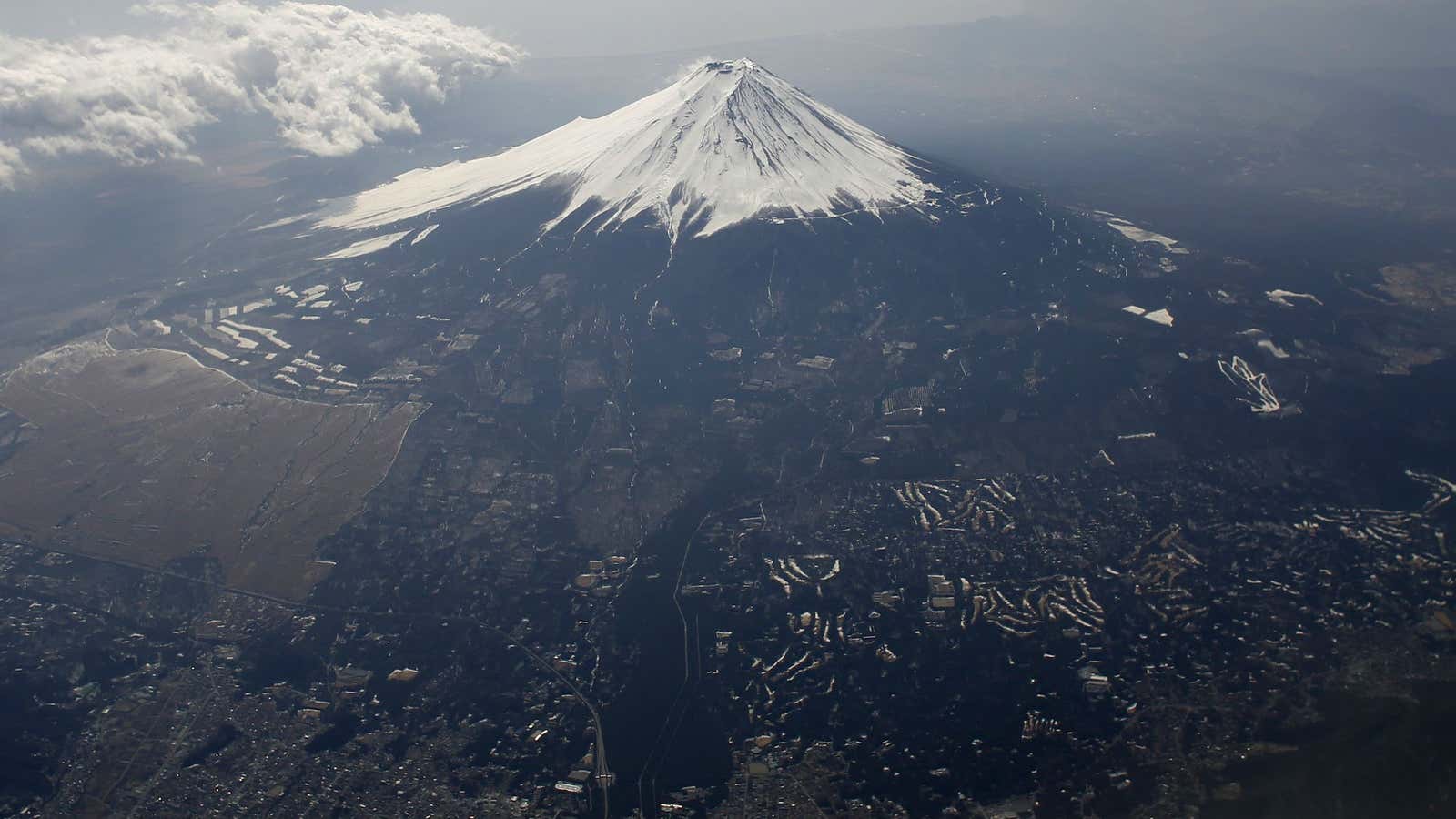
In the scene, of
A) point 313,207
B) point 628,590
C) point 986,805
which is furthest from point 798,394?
point 313,207

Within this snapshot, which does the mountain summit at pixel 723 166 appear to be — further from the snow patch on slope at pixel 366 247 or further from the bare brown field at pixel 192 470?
the bare brown field at pixel 192 470

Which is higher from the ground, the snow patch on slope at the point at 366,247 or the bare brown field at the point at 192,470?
the snow patch on slope at the point at 366,247

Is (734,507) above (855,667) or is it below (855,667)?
above

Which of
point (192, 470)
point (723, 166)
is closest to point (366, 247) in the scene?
point (192, 470)

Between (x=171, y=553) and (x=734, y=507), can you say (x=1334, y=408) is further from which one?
(x=171, y=553)

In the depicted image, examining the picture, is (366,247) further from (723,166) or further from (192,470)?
(723,166)

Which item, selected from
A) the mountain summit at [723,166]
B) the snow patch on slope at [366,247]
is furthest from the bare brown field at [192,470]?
the mountain summit at [723,166]
